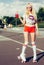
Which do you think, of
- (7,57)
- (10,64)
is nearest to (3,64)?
(10,64)

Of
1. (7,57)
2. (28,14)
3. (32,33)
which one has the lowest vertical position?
(7,57)

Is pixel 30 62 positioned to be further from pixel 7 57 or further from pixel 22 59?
pixel 7 57

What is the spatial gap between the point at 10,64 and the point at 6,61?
0.62 metres

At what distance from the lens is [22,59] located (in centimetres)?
979

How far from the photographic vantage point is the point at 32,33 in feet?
A: 31.0

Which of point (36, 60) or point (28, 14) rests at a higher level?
point (28, 14)

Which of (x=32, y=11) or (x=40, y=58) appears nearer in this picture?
(x=32, y=11)

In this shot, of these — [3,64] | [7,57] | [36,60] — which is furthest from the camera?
[7,57]

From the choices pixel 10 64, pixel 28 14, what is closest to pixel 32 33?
pixel 28 14

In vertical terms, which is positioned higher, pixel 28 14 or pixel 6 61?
pixel 28 14

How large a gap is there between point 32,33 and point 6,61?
4.40 feet

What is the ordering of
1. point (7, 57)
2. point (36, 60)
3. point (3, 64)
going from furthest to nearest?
point (7, 57)
point (36, 60)
point (3, 64)

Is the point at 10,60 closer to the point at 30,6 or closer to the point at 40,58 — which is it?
the point at 40,58

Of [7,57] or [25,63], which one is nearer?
[25,63]
